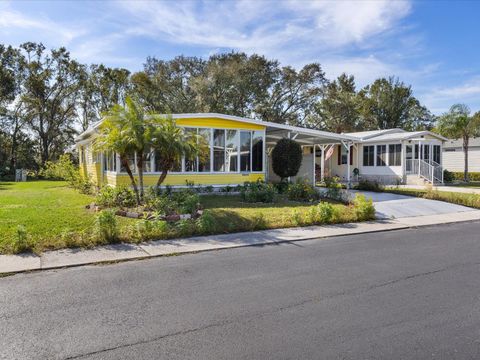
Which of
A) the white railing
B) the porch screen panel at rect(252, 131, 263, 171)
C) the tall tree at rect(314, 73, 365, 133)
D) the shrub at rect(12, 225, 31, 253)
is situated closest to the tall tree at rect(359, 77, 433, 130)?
the tall tree at rect(314, 73, 365, 133)

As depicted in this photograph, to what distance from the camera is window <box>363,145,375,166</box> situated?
2491 centimetres

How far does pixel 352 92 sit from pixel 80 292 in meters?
43.3

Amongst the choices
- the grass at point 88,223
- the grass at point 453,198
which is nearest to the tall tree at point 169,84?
the grass at point 453,198

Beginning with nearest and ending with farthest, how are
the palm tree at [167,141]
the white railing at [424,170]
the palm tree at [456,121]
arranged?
the palm tree at [167,141]
the white railing at [424,170]
the palm tree at [456,121]

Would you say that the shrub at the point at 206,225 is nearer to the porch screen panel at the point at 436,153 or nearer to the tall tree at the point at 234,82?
the porch screen panel at the point at 436,153

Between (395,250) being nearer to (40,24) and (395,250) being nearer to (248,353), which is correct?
(248,353)

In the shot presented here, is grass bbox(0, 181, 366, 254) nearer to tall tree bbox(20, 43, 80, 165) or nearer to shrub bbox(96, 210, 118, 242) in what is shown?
shrub bbox(96, 210, 118, 242)

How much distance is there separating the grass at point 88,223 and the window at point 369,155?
14.4 m

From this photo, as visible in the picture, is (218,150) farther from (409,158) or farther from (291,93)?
(291,93)

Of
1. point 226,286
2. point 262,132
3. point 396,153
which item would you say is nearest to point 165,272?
point 226,286

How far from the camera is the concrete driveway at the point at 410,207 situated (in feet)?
39.1

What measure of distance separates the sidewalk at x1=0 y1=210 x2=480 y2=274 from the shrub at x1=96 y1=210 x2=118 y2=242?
10.4 inches

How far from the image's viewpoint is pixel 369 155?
2519 cm

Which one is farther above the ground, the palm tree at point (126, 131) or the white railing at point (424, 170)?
the palm tree at point (126, 131)
